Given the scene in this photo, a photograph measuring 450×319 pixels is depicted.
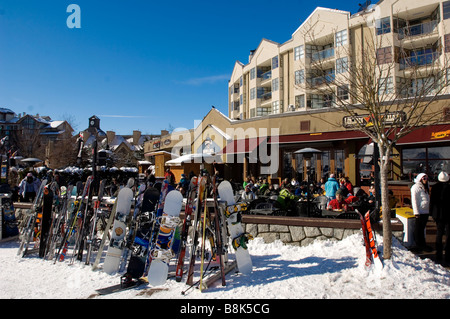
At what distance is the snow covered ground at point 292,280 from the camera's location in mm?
3793

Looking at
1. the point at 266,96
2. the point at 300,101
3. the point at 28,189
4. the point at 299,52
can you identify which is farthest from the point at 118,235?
the point at 266,96

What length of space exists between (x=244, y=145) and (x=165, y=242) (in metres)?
15.9

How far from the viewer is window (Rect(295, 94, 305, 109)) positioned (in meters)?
28.4

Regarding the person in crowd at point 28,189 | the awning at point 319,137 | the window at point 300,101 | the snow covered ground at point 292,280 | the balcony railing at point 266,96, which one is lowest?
the snow covered ground at point 292,280

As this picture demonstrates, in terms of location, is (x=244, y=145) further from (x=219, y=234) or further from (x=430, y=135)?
(x=219, y=234)

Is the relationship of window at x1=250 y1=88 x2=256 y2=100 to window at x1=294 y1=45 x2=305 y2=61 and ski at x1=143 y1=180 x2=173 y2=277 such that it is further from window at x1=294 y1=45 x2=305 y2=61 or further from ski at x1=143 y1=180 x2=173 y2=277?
ski at x1=143 y1=180 x2=173 y2=277

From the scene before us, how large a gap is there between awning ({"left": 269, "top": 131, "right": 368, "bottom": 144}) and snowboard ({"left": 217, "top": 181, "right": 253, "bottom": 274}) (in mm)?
12885

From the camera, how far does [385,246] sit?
4.58m

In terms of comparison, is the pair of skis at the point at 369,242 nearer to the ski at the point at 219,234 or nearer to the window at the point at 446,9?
the ski at the point at 219,234

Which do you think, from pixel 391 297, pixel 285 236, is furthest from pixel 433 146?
pixel 391 297

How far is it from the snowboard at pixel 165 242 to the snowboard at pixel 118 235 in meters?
0.74

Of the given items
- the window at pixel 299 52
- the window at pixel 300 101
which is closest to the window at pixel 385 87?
the window at pixel 300 101
